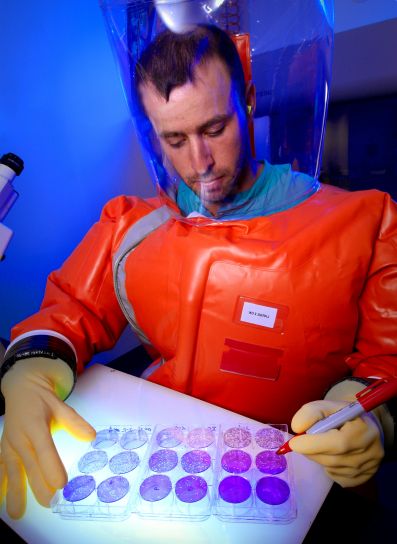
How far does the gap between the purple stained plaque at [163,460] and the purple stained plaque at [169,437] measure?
15mm

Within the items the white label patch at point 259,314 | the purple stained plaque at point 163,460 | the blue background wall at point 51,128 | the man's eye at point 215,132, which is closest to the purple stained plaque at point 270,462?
the purple stained plaque at point 163,460

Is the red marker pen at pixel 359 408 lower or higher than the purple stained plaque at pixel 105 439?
higher

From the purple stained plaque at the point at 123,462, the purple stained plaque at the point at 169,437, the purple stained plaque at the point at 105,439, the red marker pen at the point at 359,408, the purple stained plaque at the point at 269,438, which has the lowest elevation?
the purple stained plaque at the point at 105,439

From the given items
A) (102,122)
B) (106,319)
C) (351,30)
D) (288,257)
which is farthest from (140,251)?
(351,30)

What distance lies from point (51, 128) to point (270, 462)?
122 centimetres

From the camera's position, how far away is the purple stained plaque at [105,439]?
2.07 ft

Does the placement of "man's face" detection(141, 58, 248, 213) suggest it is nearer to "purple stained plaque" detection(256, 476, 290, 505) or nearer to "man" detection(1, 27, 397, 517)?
"man" detection(1, 27, 397, 517)

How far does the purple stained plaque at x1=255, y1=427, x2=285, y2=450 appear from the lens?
60 centimetres

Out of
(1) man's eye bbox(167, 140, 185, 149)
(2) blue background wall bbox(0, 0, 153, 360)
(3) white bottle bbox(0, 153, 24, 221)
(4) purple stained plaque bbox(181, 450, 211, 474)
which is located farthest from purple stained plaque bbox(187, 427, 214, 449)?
(2) blue background wall bbox(0, 0, 153, 360)

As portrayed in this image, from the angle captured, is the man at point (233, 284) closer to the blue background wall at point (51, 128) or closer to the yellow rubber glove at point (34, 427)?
the yellow rubber glove at point (34, 427)

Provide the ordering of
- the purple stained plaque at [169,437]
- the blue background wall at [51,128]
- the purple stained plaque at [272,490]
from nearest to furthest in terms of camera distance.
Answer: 1. the purple stained plaque at [272,490]
2. the purple stained plaque at [169,437]
3. the blue background wall at [51,128]

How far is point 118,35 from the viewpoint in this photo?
0.71m

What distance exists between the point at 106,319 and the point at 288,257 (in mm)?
567

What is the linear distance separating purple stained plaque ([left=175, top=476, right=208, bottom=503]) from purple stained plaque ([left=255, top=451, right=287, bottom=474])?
98 millimetres
